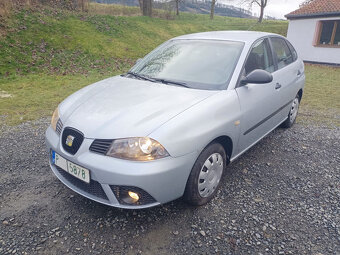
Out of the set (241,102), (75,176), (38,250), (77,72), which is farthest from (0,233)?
(77,72)

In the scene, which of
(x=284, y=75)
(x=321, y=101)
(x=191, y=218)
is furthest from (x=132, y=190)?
(x=321, y=101)

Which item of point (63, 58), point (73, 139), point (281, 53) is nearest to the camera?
point (73, 139)

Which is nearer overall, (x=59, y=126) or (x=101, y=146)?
(x=101, y=146)

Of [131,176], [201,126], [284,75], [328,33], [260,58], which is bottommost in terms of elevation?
[131,176]

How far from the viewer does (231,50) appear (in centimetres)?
308

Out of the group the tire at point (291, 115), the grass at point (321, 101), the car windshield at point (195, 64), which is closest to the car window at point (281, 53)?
the tire at point (291, 115)

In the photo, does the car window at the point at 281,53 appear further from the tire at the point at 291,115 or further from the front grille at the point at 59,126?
the front grille at the point at 59,126

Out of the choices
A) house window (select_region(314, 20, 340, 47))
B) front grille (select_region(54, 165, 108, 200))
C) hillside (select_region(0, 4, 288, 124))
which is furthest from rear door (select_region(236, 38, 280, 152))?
house window (select_region(314, 20, 340, 47))

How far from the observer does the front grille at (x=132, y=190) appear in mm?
2070

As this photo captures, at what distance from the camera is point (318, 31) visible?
14461 mm

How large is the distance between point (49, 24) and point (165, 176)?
1201cm

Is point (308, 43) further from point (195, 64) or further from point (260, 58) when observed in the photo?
point (195, 64)

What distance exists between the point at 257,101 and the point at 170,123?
1364 mm

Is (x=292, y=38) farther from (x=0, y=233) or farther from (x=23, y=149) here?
(x=0, y=233)
